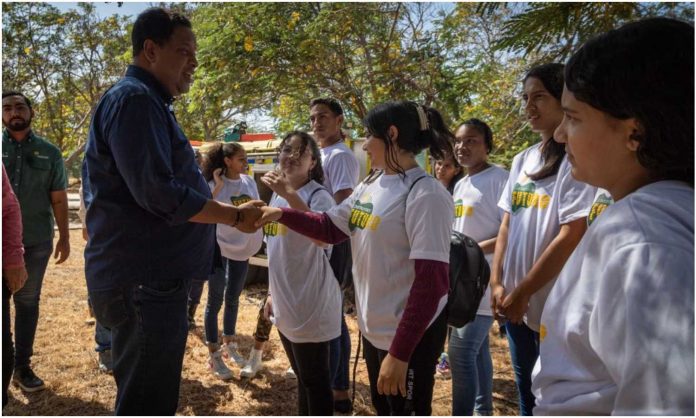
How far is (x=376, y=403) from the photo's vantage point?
2.22 meters

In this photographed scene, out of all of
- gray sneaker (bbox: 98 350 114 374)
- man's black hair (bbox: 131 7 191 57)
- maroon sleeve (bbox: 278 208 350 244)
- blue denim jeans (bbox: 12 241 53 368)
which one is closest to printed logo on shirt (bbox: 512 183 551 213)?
maroon sleeve (bbox: 278 208 350 244)

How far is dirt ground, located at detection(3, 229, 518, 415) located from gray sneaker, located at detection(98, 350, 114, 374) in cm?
7

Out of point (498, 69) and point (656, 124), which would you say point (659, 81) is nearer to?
point (656, 124)

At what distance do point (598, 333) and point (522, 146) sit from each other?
5.89 metres

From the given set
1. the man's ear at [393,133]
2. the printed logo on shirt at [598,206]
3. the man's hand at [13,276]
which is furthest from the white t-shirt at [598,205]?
the man's hand at [13,276]

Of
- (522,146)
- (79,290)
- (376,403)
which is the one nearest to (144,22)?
(376,403)

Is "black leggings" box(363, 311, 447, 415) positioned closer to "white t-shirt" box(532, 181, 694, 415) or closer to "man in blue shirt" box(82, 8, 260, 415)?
"man in blue shirt" box(82, 8, 260, 415)

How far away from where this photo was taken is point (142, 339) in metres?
2.02

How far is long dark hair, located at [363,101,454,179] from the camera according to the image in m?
2.19

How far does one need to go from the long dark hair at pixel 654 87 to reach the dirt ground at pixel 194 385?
3143 mm

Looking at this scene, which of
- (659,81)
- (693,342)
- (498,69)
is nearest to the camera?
(693,342)

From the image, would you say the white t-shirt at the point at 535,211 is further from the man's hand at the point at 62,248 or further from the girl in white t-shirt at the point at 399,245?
the man's hand at the point at 62,248

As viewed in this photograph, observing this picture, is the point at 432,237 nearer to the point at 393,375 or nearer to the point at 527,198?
the point at 393,375

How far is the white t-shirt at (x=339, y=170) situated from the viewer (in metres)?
3.94
